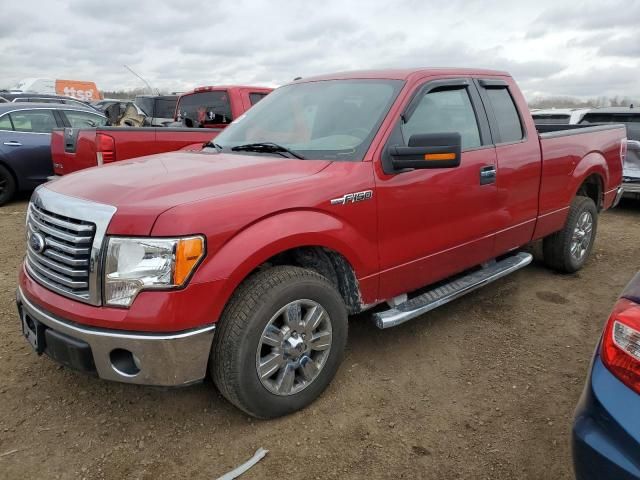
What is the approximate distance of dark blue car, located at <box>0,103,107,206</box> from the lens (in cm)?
810

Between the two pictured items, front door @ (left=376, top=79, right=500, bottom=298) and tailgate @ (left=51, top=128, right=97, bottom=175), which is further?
tailgate @ (left=51, top=128, right=97, bottom=175)

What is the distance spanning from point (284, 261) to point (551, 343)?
6.92 ft

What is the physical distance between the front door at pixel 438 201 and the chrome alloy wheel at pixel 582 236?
160 centimetres

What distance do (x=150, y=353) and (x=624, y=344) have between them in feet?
6.18

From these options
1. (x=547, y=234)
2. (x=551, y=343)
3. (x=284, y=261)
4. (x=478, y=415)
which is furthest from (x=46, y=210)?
(x=547, y=234)

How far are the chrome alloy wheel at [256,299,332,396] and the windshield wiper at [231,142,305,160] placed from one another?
956 mm

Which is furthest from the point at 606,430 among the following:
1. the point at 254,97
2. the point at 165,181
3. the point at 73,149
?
the point at 254,97

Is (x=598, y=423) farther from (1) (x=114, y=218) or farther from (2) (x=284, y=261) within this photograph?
(1) (x=114, y=218)

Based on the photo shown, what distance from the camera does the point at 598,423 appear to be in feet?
5.18

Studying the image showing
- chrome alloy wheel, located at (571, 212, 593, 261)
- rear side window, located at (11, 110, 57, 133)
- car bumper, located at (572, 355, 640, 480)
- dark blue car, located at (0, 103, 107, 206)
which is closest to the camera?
car bumper, located at (572, 355, 640, 480)

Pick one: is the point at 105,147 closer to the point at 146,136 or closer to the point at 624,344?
the point at 146,136

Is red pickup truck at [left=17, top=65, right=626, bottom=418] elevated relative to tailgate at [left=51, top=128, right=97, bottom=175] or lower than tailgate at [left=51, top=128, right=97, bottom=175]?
lower

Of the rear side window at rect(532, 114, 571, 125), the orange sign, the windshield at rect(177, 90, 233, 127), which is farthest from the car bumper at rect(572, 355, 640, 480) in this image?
the orange sign

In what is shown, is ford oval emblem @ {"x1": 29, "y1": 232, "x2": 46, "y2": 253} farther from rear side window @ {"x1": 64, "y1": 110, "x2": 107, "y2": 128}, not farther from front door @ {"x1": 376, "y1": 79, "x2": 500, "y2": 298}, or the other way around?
rear side window @ {"x1": 64, "y1": 110, "x2": 107, "y2": 128}
